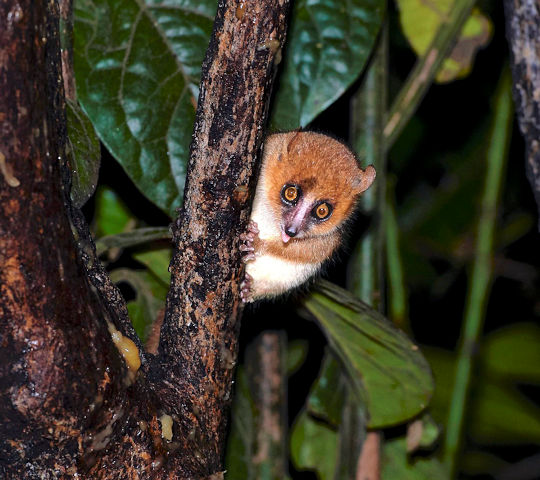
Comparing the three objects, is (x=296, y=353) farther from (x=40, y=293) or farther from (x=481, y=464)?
(x=40, y=293)

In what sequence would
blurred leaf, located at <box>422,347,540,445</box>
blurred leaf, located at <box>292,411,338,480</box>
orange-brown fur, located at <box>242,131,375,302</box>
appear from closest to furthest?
orange-brown fur, located at <box>242,131,375,302</box>
blurred leaf, located at <box>292,411,338,480</box>
blurred leaf, located at <box>422,347,540,445</box>

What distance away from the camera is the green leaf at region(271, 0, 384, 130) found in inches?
120

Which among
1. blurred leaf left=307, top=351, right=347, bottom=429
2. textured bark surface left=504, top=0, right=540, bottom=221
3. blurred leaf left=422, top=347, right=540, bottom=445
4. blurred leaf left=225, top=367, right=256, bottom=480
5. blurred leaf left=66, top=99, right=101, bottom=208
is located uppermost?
textured bark surface left=504, top=0, right=540, bottom=221

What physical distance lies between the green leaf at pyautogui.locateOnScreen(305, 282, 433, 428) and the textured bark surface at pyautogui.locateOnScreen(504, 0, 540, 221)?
785 mm

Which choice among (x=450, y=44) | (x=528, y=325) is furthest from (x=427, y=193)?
(x=450, y=44)

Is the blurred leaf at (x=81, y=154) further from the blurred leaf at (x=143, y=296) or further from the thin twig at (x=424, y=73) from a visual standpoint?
the thin twig at (x=424, y=73)

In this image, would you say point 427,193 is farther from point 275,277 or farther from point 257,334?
point 275,277

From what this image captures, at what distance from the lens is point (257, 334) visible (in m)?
3.83

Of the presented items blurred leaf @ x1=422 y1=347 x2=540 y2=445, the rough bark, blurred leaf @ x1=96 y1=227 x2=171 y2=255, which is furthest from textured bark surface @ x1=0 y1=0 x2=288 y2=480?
blurred leaf @ x1=422 y1=347 x2=540 y2=445

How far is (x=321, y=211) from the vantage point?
315 centimetres

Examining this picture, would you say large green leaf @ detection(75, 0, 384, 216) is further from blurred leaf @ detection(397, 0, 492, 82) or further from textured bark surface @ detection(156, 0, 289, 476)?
textured bark surface @ detection(156, 0, 289, 476)

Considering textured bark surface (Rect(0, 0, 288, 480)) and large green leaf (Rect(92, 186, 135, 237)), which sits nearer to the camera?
textured bark surface (Rect(0, 0, 288, 480))

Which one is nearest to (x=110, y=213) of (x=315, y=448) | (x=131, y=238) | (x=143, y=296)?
(x=143, y=296)

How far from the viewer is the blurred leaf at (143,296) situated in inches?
126
